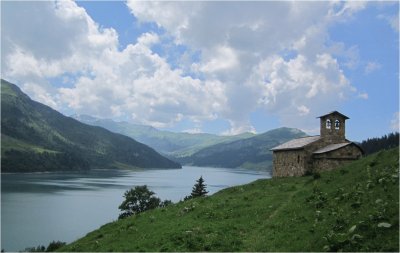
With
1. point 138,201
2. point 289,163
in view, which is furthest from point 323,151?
point 138,201

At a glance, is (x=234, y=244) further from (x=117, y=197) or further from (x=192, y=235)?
(x=117, y=197)

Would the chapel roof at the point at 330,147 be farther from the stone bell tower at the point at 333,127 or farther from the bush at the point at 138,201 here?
the bush at the point at 138,201

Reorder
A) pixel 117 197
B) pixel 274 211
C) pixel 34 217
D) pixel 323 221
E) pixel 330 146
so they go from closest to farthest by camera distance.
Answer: pixel 323 221 < pixel 274 211 < pixel 330 146 < pixel 34 217 < pixel 117 197

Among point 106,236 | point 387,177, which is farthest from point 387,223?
point 106,236

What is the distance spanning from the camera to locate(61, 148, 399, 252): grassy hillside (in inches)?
810

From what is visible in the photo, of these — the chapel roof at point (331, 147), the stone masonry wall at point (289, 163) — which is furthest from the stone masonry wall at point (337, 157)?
the stone masonry wall at point (289, 163)

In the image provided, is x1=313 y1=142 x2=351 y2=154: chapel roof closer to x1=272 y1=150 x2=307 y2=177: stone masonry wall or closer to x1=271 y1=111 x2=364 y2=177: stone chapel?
x1=271 y1=111 x2=364 y2=177: stone chapel

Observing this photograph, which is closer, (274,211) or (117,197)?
(274,211)

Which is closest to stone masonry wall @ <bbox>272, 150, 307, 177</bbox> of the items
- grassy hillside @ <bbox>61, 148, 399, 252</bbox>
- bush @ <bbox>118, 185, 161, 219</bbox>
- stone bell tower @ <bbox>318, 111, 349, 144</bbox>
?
stone bell tower @ <bbox>318, 111, 349, 144</bbox>

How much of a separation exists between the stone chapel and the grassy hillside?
13.7 meters

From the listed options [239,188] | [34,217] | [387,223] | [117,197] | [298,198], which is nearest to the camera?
[387,223]

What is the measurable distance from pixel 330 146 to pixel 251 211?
28.7m

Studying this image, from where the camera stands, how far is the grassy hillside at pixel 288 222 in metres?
20.6

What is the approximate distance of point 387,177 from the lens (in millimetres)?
27797
